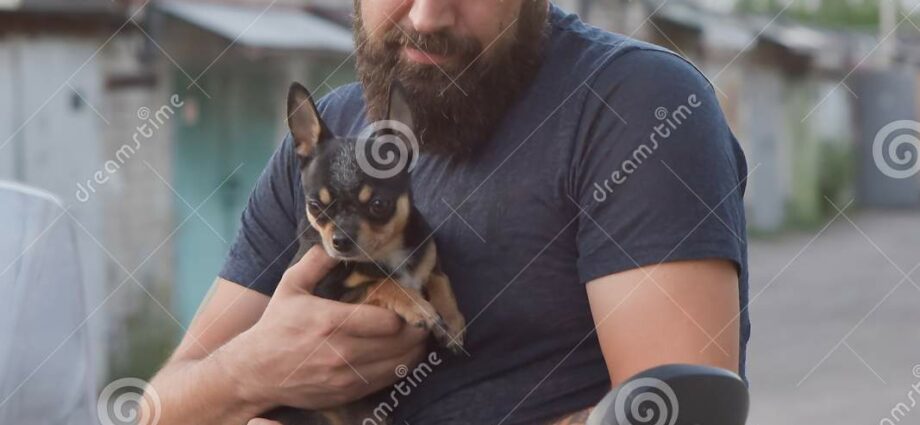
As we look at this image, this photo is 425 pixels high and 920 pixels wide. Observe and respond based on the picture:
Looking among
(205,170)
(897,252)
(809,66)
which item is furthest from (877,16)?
(205,170)

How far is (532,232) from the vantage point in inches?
104

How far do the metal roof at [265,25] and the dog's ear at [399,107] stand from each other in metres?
8.51

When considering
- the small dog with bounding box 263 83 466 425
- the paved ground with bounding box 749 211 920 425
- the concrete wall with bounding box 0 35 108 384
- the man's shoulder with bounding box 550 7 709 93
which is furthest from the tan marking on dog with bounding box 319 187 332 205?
the concrete wall with bounding box 0 35 108 384

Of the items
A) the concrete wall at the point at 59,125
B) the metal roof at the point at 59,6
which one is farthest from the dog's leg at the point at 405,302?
the metal roof at the point at 59,6

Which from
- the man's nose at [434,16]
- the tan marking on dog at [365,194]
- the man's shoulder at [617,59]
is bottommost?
the tan marking on dog at [365,194]

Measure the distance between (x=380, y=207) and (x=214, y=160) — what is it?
9.56 metres

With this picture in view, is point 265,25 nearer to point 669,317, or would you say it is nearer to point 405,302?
point 405,302

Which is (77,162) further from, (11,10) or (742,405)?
(742,405)

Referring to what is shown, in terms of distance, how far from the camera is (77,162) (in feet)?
34.4

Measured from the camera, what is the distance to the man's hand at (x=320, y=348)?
2814mm

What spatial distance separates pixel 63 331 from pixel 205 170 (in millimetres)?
9205

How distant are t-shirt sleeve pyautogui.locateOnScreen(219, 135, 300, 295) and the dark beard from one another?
17.8 inches

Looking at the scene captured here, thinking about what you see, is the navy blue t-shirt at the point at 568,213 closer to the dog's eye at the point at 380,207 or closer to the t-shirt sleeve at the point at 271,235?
the dog's eye at the point at 380,207

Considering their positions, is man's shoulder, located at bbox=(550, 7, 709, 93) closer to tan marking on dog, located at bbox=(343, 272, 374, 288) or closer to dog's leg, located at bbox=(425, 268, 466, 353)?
dog's leg, located at bbox=(425, 268, 466, 353)
